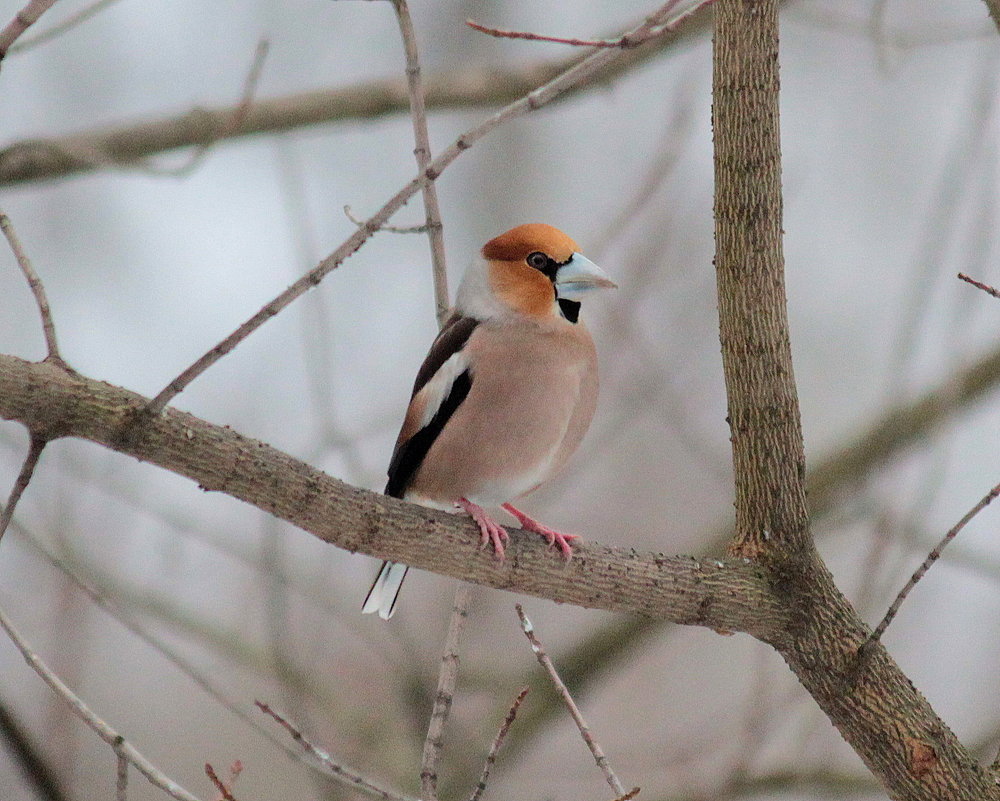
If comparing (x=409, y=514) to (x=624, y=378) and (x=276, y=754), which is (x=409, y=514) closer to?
(x=624, y=378)

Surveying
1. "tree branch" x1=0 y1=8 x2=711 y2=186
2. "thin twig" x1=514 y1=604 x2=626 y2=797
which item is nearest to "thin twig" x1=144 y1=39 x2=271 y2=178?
"tree branch" x1=0 y1=8 x2=711 y2=186

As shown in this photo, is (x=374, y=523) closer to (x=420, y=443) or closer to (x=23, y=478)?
(x=23, y=478)

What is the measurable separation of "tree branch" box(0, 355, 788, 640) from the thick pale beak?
931 mm

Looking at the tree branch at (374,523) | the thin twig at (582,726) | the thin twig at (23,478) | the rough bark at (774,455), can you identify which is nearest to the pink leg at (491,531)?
the tree branch at (374,523)

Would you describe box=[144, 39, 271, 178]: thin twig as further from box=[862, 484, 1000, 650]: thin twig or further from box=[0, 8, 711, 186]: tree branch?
box=[862, 484, 1000, 650]: thin twig

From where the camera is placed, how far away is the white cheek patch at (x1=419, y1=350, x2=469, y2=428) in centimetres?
321

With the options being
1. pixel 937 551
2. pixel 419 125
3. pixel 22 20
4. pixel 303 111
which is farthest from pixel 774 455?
pixel 303 111

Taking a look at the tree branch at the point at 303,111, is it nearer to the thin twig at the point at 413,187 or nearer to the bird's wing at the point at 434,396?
the bird's wing at the point at 434,396

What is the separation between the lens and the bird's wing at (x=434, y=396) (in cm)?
321

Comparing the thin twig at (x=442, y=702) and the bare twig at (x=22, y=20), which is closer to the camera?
the bare twig at (x=22, y=20)

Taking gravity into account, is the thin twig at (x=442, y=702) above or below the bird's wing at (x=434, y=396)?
below

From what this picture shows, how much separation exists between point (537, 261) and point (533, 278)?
0.22 feet

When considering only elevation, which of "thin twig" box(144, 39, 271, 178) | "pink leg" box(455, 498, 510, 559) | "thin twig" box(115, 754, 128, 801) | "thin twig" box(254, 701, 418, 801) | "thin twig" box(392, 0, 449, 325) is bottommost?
"thin twig" box(115, 754, 128, 801)

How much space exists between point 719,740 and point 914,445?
1552 millimetres
